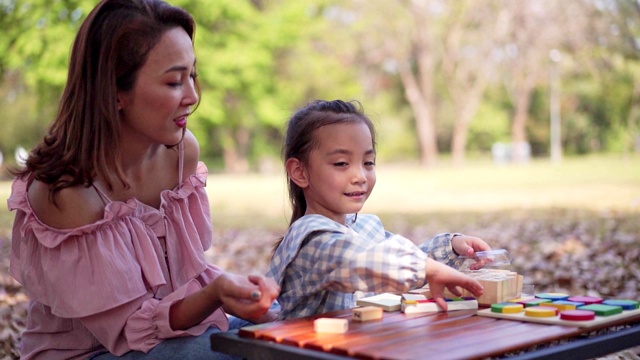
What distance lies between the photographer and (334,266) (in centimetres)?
263

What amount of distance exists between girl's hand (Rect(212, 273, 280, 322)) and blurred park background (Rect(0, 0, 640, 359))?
336cm

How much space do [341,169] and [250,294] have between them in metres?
0.89

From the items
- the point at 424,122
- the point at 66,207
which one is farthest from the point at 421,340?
the point at 424,122

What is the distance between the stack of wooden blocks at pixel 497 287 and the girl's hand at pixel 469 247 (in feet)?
0.84

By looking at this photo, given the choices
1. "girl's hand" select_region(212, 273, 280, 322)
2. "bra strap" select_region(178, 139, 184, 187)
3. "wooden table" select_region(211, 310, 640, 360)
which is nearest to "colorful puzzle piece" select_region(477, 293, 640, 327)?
"wooden table" select_region(211, 310, 640, 360)

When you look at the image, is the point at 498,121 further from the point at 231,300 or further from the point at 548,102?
the point at 231,300

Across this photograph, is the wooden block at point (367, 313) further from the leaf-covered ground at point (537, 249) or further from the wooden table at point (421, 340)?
the leaf-covered ground at point (537, 249)

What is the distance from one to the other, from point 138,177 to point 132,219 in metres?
0.27

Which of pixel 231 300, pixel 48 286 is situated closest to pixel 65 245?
pixel 48 286

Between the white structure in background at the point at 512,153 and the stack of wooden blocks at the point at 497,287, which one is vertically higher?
the white structure in background at the point at 512,153

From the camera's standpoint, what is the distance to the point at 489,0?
128 feet

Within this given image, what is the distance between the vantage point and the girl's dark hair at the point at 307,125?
321 centimetres

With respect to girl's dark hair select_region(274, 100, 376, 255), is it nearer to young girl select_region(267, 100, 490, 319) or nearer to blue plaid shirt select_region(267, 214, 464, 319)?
young girl select_region(267, 100, 490, 319)

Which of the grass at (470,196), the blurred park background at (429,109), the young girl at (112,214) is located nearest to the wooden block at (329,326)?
the young girl at (112,214)
